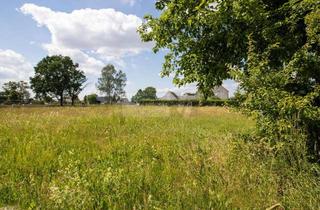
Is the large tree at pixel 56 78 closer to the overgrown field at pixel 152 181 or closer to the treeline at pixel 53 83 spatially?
the treeline at pixel 53 83

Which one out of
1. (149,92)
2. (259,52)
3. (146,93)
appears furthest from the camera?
(146,93)

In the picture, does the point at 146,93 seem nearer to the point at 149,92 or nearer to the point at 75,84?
the point at 149,92

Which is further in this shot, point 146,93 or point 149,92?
point 146,93

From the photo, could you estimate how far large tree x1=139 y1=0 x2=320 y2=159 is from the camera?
6094mm

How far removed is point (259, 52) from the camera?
301 inches

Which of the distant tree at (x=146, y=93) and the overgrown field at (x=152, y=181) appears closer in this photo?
the overgrown field at (x=152, y=181)

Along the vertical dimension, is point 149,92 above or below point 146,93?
above

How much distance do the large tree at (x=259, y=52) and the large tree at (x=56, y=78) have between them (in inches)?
3255

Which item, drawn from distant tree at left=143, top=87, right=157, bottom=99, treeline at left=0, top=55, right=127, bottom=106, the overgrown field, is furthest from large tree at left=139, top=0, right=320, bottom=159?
distant tree at left=143, top=87, right=157, bottom=99

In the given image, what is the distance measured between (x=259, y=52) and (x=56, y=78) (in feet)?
290

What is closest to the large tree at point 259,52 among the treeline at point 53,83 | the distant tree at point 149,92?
the treeline at point 53,83

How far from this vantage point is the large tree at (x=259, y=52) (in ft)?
20.0

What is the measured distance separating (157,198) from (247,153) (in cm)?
194

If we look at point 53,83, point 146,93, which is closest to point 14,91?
point 53,83
